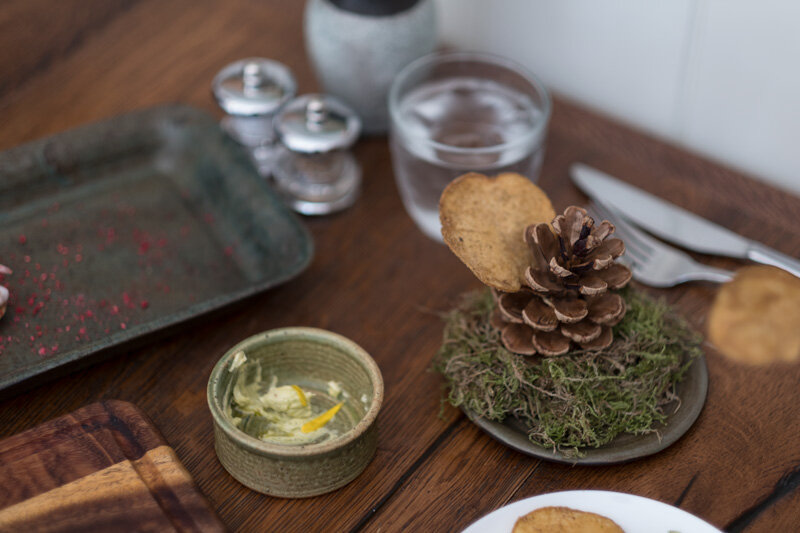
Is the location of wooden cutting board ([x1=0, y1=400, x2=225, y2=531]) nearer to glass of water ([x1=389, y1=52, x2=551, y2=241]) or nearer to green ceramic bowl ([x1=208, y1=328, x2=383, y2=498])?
green ceramic bowl ([x1=208, y1=328, x2=383, y2=498])

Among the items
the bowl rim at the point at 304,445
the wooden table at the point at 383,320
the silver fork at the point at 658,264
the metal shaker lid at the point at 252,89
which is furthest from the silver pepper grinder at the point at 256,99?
the silver fork at the point at 658,264

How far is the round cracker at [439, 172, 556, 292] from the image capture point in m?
0.57

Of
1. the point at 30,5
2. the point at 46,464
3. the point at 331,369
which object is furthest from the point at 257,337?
the point at 30,5

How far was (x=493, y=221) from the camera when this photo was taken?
60 cm

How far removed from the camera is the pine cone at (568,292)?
0.55 metres

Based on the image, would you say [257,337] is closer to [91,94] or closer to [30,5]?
[91,94]

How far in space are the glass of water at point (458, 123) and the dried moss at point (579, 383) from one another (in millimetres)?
171

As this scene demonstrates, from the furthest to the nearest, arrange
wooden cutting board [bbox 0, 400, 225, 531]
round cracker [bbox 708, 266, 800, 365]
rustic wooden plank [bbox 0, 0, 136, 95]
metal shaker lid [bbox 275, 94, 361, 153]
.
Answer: rustic wooden plank [bbox 0, 0, 136, 95] < metal shaker lid [bbox 275, 94, 361, 153] < round cracker [bbox 708, 266, 800, 365] < wooden cutting board [bbox 0, 400, 225, 531]

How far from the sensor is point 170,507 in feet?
1.63

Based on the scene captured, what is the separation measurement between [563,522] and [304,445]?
18cm

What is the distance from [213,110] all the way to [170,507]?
21.0 inches

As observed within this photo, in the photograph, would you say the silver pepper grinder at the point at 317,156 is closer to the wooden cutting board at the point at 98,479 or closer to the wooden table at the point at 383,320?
the wooden table at the point at 383,320

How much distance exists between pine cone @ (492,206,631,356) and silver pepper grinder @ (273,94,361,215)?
0.85ft

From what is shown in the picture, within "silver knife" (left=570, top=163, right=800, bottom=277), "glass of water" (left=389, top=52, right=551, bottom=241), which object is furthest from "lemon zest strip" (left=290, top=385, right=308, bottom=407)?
"silver knife" (left=570, top=163, right=800, bottom=277)
